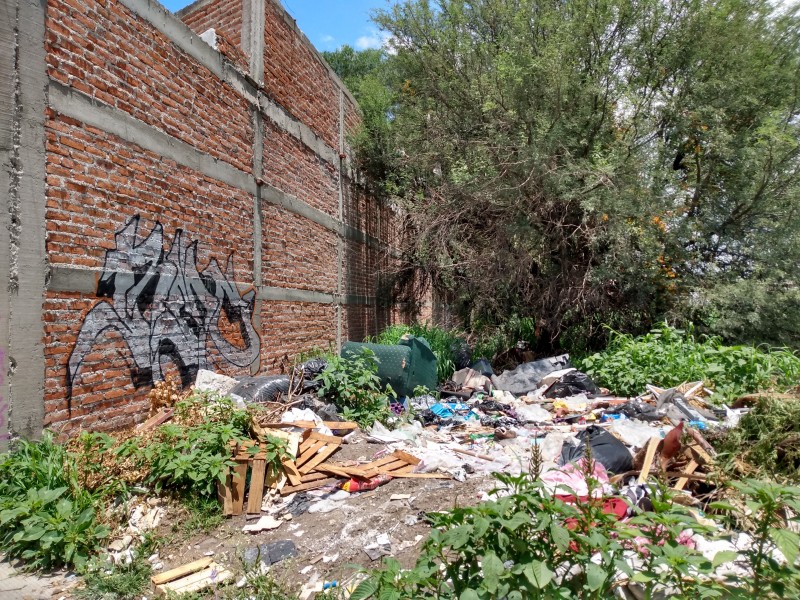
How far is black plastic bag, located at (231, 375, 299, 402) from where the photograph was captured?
6.10 m

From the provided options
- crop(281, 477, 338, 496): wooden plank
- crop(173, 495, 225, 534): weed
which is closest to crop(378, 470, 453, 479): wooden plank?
crop(281, 477, 338, 496): wooden plank

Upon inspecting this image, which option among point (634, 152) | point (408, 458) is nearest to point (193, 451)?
Answer: point (408, 458)

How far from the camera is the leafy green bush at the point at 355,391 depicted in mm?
6371

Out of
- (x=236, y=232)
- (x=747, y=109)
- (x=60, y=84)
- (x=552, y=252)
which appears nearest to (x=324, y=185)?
(x=236, y=232)

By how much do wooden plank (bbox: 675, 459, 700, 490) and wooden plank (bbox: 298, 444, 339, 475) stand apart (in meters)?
2.99

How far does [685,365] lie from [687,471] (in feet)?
12.9

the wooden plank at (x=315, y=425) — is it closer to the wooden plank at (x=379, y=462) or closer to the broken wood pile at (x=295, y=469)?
the broken wood pile at (x=295, y=469)

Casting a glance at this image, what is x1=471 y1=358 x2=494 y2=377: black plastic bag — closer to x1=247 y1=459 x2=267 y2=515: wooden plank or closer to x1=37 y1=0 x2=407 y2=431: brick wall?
x1=37 y1=0 x2=407 y2=431: brick wall

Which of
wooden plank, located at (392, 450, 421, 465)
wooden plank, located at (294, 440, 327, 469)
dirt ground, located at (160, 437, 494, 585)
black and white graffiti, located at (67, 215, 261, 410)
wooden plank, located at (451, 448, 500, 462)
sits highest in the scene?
black and white graffiti, located at (67, 215, 261, 410)

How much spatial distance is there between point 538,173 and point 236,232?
199 inches

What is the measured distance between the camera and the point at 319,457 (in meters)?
4.91

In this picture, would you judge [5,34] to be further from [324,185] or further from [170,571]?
[324,185]

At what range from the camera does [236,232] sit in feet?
23.1

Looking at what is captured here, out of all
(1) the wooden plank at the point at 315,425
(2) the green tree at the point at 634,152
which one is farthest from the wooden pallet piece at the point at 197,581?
(2) the green tree at the point at 634,152
